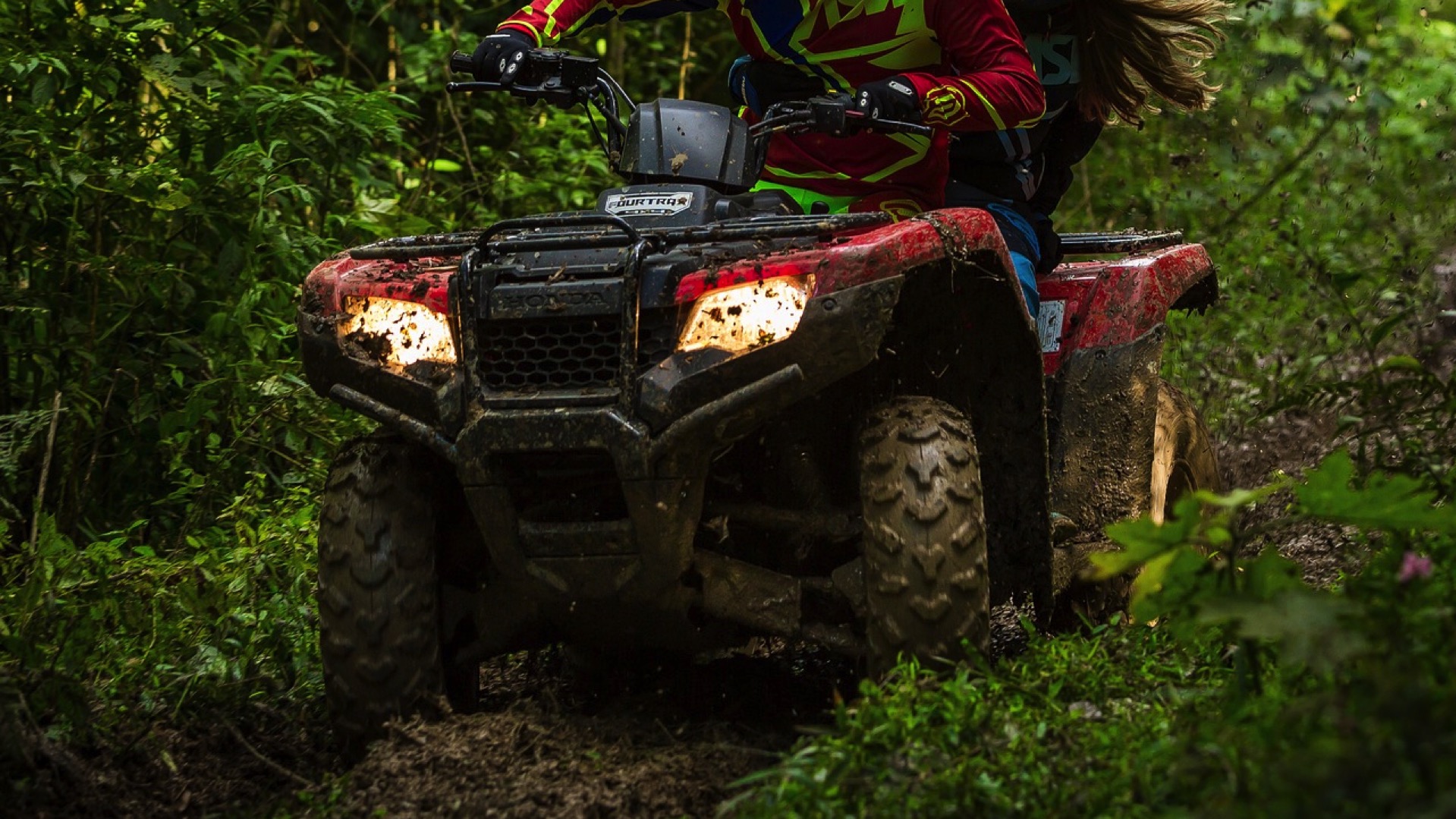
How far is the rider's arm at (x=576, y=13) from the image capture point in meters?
4.58

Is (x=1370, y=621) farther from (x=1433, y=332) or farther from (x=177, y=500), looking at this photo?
(x=1433, y=332)

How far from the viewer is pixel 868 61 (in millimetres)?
4617

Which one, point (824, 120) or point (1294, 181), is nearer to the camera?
point (824, 120)

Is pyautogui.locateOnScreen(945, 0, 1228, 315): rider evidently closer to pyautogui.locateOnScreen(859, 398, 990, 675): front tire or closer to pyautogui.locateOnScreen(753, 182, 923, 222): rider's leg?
pyautogui.locateOnScreen(753, 182, 923, 222): rider's leg

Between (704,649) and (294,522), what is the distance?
2042 millimetres

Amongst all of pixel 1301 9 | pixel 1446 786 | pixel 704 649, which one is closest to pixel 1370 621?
pixel 1446 786

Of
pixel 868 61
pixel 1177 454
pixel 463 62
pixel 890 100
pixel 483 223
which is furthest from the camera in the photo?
pixel 483 223

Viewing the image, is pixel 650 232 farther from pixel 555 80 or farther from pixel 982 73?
pixel 982 73

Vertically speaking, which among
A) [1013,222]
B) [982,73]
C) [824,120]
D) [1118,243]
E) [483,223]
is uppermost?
[982,73]

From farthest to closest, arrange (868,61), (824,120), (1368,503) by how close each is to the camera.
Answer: (868,61) < (824,120) < (1368,503)

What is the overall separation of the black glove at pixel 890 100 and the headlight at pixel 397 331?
1094 mm

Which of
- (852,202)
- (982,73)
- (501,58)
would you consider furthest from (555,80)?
(982,73)

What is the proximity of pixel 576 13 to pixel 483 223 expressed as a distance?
3.76 metres

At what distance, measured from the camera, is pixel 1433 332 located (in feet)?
24.6
